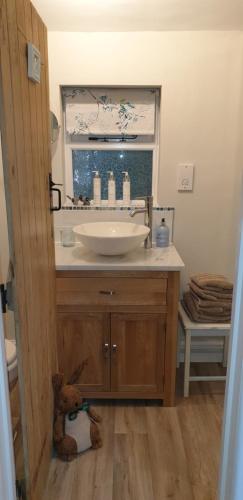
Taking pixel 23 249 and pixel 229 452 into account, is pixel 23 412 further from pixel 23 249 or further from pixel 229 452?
pixel 229 452

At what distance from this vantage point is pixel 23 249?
1.20 meters

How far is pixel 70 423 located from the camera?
70.7 inches

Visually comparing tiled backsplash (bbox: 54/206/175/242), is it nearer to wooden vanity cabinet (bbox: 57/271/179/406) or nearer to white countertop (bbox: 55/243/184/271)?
white countertop (bbox: 55/243/184/271)

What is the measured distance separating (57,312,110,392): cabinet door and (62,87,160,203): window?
0.88m

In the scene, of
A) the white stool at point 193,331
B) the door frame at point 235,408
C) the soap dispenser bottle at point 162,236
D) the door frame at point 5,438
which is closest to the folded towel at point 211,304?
the white stool at point 193,331

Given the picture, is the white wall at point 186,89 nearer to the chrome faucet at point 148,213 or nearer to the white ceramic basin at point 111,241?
the chrome faucet at point 148,213

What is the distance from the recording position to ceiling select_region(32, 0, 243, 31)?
6.16 ft

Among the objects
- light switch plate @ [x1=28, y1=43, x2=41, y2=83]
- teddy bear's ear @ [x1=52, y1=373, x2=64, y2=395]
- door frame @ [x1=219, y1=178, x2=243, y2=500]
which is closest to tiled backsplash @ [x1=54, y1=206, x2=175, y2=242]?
teddy bear's ear @ [x1=52, y1=373, x2=64, y2=395]

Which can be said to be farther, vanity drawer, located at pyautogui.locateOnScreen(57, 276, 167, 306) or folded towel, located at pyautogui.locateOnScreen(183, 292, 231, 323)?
folded towel, located at pyautogui.locateOnScreen(183, 292, 231, 323)

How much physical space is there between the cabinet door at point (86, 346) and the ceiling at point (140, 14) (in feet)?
5.21

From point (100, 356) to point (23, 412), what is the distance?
2.86ft

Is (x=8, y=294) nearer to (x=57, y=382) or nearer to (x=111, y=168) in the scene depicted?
(x=57, y=382)

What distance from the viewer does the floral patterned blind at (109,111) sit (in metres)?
2.36

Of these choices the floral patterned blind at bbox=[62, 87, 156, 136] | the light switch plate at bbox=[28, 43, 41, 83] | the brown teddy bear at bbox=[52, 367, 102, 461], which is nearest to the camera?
the light switch plate at bbox=[28, 43, 41, 83]
